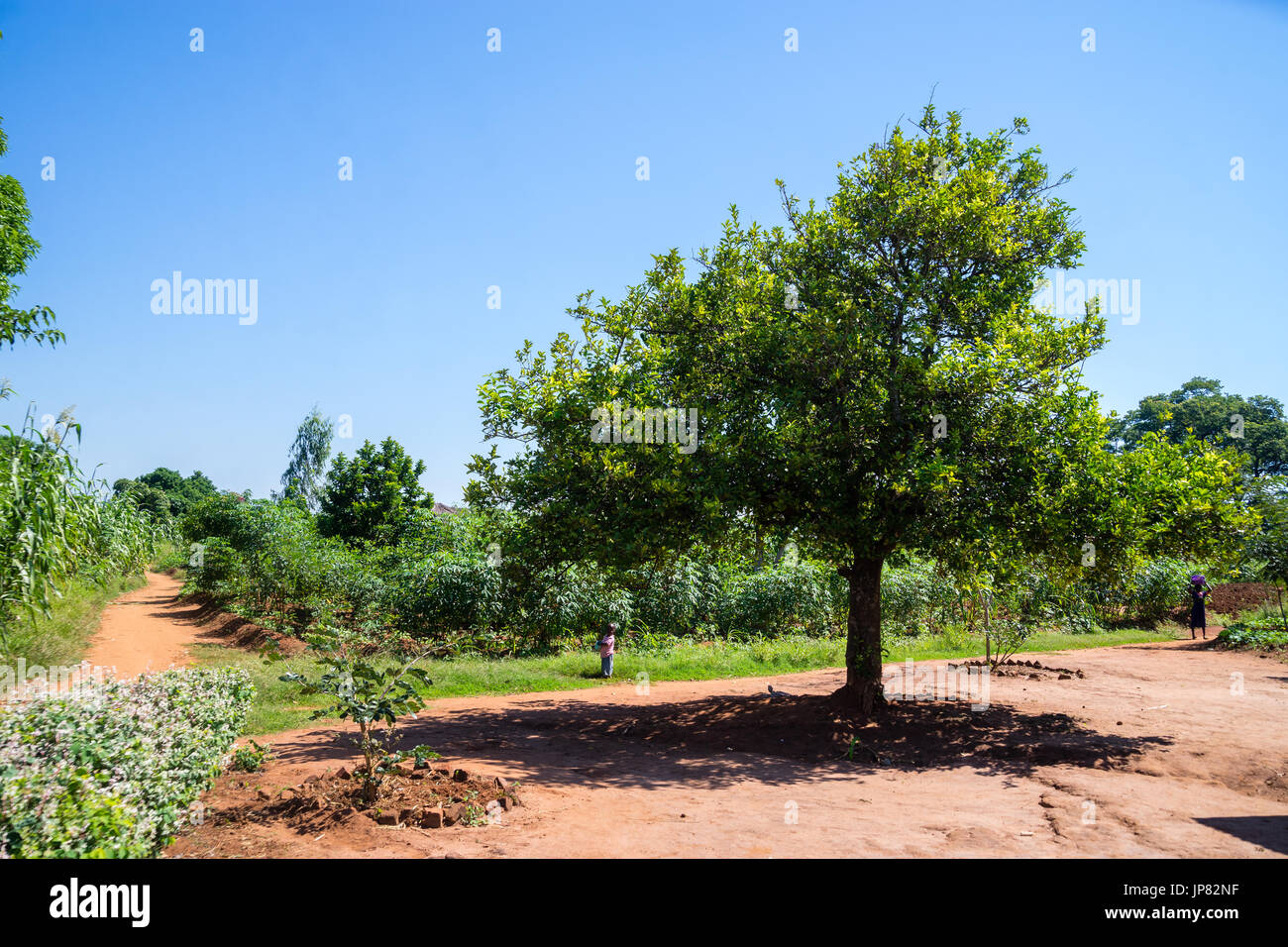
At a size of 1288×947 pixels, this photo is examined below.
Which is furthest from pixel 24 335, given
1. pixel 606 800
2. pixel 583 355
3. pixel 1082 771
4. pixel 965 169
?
pixel 1082 771

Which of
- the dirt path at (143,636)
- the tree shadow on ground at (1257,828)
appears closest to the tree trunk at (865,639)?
the tree shadow on ground at (1257,828)

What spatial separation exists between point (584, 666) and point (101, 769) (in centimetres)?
1199

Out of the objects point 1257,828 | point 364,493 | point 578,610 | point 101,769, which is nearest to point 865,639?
point 1257,828

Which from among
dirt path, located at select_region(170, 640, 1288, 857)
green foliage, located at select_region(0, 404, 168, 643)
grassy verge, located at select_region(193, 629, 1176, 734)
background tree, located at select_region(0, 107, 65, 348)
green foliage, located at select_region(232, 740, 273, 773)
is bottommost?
A: grassy verge, located at select_region(193, 629, 1176, 734)

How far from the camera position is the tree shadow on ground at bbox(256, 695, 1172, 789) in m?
8.81

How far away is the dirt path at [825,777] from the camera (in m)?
5.81

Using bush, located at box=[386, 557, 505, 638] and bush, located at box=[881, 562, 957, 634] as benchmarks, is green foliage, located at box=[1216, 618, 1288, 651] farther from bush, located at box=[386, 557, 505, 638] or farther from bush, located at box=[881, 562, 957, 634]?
bush, located at box=[386, 557, 505, 638]

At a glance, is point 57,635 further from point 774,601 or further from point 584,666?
point 774,601

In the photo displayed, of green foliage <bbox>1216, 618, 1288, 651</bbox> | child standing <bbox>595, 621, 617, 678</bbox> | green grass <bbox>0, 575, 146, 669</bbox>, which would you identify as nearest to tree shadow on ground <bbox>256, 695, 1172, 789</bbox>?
child standing <bbox>595, 621, 617, 678</bbox>

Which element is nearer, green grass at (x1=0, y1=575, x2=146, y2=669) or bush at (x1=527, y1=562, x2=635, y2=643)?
green grass at (x1=0, y1=575, x2=146, y2=669)

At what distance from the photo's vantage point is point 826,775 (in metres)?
8.74

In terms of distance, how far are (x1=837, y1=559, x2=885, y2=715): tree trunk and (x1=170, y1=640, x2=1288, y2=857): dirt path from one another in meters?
0.55

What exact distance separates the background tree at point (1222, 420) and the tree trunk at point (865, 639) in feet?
175
